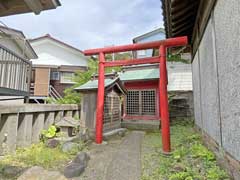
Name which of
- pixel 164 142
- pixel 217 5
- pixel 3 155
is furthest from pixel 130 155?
pixel 217 5

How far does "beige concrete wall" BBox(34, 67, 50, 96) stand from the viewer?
17297mm

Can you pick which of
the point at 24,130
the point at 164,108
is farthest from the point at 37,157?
the point at 164,108

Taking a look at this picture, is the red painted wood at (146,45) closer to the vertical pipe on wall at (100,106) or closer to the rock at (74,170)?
the vertical pipe on wall at (100,106)

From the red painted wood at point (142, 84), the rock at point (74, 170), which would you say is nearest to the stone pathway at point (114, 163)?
the rock at point (74, 170)

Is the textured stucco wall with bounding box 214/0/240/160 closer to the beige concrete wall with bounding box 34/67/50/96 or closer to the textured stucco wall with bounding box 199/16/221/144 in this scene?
the textured stucco wall with bounding box 199/16/221/144

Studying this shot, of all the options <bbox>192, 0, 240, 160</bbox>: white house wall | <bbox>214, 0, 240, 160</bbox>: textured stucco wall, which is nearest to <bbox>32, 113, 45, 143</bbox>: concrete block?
<bbox>192, 0, 240, 160</bbox>: white house wall

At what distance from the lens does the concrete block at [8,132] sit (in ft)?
16.5

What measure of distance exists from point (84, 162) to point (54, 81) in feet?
51.0

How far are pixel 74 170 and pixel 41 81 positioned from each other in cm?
1517

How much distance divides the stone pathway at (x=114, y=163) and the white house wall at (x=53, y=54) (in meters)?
14.6

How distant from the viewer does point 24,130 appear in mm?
5738

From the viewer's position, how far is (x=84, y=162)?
4.60m

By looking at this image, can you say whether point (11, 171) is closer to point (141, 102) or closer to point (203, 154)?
point (203, 154)

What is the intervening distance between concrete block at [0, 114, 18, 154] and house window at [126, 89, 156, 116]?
6.81 m
